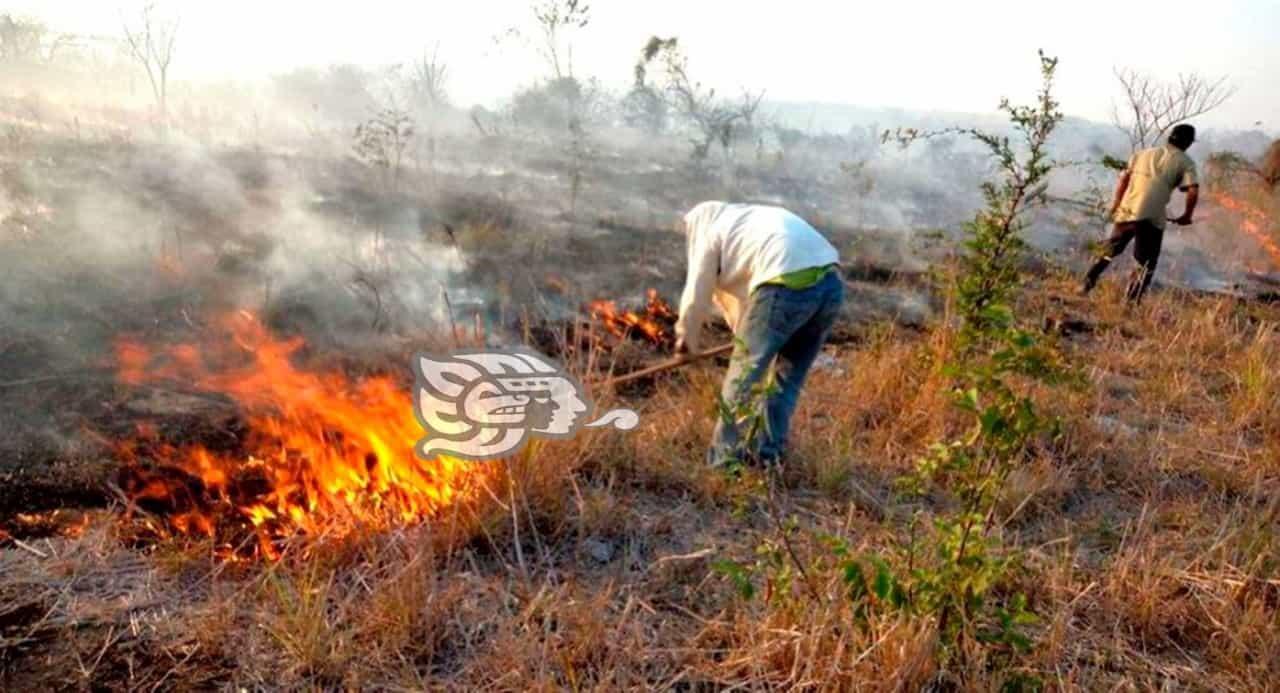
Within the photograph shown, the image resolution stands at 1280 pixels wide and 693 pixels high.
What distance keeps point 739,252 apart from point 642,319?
2.89m

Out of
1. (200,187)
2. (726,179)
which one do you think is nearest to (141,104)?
(200,187)

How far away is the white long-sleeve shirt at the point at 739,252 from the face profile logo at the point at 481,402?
97cm

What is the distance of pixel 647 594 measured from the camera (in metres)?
2.60

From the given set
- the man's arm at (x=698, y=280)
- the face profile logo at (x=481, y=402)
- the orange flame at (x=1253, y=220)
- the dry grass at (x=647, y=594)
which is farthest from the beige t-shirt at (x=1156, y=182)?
the orange flame at (x=1253, y=220)

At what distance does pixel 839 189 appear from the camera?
17984mm

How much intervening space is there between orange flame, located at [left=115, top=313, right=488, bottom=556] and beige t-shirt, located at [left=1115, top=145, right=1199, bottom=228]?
6700mm

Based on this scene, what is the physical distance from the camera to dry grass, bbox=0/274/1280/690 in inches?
84.0

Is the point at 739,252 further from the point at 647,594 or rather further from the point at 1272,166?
the point at 1272,166

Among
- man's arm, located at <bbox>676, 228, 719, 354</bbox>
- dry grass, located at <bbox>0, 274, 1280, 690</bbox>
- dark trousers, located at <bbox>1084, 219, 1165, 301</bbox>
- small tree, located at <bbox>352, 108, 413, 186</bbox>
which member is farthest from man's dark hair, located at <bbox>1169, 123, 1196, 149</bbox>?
small tree, located at <bbox>352, 108, 413, 186</bbox>

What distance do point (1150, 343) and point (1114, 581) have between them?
435 centimetres

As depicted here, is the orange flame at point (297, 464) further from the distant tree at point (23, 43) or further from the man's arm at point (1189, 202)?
the distant tree at point (23, 43)

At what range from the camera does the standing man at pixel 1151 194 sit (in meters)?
6.87

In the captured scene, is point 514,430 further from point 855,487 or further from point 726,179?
point 726,179

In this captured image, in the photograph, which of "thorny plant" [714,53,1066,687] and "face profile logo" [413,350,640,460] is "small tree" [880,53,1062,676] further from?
"face profile logo" [413,350,640,460]
